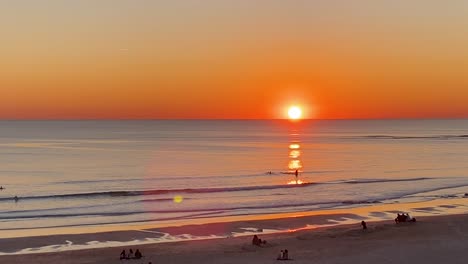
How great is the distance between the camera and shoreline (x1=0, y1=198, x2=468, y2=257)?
24844 mm

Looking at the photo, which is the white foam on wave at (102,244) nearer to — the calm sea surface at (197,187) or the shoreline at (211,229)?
the shoreline at (211,229)

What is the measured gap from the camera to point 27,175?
62906 millimetres

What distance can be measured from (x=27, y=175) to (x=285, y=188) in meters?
29.0

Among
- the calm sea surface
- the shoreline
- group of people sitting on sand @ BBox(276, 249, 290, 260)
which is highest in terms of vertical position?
the calm sea surface

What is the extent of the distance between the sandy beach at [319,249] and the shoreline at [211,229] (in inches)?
53.3

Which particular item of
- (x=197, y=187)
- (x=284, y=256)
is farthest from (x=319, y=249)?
(x=197, y=187)

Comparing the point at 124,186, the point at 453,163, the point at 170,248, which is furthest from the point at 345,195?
the point at 453,163

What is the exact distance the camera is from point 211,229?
28.7m

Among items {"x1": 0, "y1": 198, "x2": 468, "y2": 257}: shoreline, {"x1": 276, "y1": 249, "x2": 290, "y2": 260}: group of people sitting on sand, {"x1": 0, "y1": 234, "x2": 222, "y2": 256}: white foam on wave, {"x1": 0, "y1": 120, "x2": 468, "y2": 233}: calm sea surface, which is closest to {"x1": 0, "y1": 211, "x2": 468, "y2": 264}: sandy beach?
{"x1": 276, "y1": 249, "x2": 290, "y2": 260}: group of people sitting on sand

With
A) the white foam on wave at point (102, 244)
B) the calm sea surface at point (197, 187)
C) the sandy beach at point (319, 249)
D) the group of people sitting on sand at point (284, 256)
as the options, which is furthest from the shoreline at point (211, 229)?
the group of people sitting on sand at point (284, 256)

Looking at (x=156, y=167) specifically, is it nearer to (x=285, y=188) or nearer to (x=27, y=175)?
(x=27, y=175)

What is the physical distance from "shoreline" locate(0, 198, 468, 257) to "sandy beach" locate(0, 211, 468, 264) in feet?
4.44

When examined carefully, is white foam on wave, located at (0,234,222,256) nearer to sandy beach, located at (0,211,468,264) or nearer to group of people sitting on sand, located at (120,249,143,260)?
sandy beach, located at (0,211,468,264)

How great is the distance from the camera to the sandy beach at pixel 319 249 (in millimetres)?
21141
